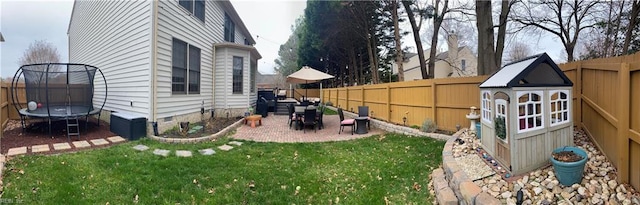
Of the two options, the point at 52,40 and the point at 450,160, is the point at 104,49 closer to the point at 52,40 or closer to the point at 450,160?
the point at 450,160

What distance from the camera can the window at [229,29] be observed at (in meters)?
13.5

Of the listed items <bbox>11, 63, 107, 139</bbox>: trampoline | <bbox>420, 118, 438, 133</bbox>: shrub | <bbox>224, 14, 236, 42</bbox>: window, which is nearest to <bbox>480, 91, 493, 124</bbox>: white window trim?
<bbox>420, 118, 438, 133</bbox>: shrub

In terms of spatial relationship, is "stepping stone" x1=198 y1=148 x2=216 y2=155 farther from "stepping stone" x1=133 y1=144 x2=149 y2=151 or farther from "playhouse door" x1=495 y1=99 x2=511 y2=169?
"playhouse door" x1=495 y1=99 x2=511 y2=169

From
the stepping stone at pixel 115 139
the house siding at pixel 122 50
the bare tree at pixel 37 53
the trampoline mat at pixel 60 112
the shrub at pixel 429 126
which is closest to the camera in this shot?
the stepping stone at pixel 115 139

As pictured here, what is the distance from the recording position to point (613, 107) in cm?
312

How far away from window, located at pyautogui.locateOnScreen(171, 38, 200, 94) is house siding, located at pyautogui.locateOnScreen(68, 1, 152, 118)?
0.89 meters

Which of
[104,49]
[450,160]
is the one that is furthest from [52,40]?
[450,160]

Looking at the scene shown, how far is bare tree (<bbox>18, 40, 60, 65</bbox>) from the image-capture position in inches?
1092

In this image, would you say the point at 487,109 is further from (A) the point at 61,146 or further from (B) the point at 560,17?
(B) the point at 560,17

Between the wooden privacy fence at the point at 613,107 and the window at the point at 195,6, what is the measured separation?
994 cm

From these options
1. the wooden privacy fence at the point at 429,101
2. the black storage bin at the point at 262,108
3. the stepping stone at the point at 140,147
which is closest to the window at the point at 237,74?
the black storage bin at the point at 262,108

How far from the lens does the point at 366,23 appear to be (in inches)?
671

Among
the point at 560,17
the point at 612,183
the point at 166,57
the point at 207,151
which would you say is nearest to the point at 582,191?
the point at 612,183

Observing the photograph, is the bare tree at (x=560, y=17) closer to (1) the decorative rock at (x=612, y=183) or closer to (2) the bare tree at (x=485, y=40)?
(2) the bare tree at (x=485, y=40)
